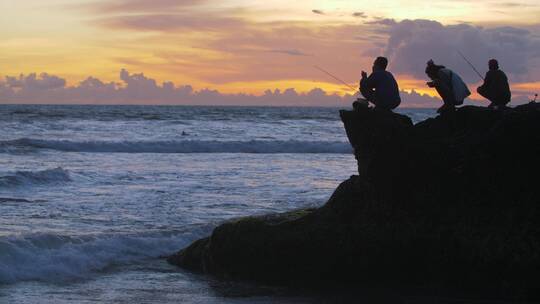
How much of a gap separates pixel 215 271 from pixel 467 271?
303 cm

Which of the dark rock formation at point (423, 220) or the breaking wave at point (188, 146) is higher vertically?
the dark rock formation at point (423, 220)

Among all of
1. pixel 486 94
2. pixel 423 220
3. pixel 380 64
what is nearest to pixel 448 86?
pixel 380 64

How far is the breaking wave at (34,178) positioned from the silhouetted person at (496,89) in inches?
468

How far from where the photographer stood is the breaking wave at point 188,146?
121 feet

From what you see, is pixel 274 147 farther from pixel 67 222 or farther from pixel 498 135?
pixel 498 135

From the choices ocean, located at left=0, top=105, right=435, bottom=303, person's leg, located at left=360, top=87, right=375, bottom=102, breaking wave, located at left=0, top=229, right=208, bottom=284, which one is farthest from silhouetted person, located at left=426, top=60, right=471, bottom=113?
breaking wave, located at left=0, top=229, right=208, bottom=284

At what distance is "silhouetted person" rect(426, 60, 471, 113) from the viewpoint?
10.2 m

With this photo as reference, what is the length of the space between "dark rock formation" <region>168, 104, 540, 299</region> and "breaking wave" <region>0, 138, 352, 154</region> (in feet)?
90.8

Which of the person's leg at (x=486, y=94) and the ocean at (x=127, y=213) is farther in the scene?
the person's leg at (x=486, y=94)

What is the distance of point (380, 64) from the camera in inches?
408

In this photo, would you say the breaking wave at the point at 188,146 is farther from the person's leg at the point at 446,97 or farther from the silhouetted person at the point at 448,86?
the person's leg at the point at 446,97

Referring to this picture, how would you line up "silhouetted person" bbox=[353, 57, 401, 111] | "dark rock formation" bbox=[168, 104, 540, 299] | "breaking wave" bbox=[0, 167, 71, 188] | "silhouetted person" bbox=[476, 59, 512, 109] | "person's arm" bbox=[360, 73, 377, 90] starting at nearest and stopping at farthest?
"dark rock formation" bbox=[168, 104, 540, 299], "silhouetted person" bbox=[353, 57, 401, 111], "person's arm" bbox=[360, 73, 377, 90], "silhouetted person" bbox=[476, 59, 512, 109], "breaking wave" bbox=[0, 167, 71, 188]

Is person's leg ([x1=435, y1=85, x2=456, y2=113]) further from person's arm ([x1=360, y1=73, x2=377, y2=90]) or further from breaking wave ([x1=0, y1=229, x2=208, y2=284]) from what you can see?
breaking wave ([x1=0, y1=229, x2=208, y2=284])

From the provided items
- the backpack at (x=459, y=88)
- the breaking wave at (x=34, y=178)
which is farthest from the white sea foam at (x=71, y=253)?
the breaking wave at (x=34, y=178)
